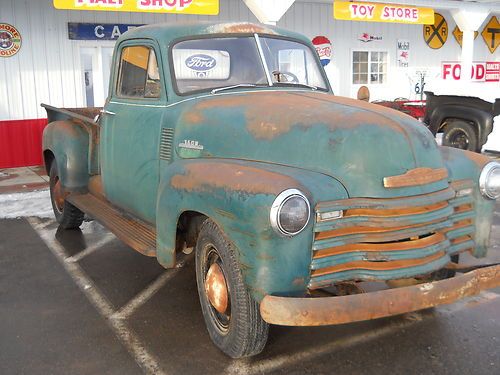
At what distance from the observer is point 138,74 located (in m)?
4.36

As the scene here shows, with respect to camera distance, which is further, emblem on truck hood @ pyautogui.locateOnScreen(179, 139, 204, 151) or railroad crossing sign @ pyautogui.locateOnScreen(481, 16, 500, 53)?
railroad crossing sign @ pyautogui.locateOnScreen(481, 16, 500, 53)

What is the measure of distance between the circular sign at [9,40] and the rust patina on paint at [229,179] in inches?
311

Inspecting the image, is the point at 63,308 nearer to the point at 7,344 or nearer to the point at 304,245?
the point at 7,344

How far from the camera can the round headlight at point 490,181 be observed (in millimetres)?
3344

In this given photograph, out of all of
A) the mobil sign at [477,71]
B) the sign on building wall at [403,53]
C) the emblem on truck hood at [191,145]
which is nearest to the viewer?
the emblem on truck hood at [191,145]

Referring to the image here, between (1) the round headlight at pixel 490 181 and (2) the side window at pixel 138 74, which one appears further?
(2) the side window at pixel 138 74

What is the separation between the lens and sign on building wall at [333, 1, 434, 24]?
11.7m

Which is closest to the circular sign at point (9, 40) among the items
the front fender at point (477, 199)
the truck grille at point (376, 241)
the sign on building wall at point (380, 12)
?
the sign on building wall at point (380, 12)

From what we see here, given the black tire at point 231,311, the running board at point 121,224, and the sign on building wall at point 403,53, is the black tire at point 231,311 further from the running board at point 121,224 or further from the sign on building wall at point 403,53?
the sign on building wall at point 403,53

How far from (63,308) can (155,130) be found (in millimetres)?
1486

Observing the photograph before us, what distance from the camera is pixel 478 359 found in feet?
10.3

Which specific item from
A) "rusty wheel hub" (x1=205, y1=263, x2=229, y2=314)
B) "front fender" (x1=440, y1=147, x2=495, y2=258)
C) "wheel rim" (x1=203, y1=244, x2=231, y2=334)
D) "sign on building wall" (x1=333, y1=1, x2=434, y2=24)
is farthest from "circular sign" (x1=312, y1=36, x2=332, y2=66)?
"rusty wheel hub" (x1=205, y1=263, x2=229, y2=314)

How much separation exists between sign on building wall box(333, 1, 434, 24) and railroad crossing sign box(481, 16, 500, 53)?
496 cm

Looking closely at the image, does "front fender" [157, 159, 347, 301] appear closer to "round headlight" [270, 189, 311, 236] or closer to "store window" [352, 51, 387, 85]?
"round headlight" [270, 189, 311, 236]
